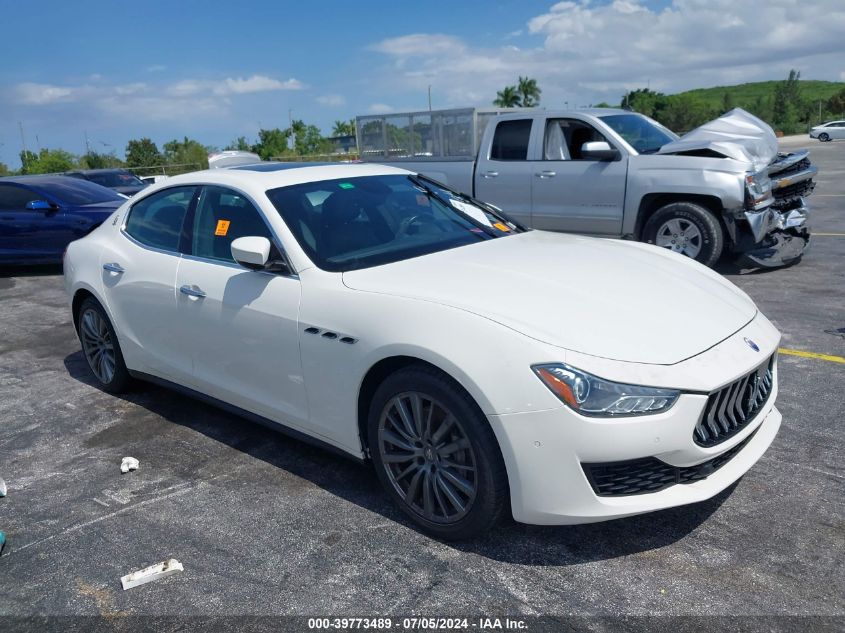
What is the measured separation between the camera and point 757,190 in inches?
306

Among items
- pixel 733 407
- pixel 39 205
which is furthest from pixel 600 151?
pixel 39 205

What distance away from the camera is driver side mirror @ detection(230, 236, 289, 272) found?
3.60m

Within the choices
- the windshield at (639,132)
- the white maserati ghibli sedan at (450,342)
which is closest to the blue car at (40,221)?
the white maserati ghibli sedan at (450,342)

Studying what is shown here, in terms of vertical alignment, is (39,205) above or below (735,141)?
below

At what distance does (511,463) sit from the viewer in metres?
2.79

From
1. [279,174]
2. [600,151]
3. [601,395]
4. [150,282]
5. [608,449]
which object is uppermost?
[279,174]

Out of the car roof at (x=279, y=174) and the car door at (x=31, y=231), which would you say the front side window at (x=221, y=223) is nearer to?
the car roof at (x=279, y=174)

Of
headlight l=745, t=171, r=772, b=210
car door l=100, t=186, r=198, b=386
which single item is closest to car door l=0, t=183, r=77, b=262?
car door l=100, t=186, r=198, b=386

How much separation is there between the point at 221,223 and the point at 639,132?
6.27 metres

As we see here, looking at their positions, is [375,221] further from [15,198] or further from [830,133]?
[830,133]

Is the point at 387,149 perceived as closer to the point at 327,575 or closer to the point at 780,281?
the point at 780,281

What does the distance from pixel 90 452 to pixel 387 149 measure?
8.92 m

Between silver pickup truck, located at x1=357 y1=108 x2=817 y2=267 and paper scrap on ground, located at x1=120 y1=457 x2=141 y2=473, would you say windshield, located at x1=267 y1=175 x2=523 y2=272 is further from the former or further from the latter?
silver pickup truck, located at x1=357 y1=108 x2=817 y2=267

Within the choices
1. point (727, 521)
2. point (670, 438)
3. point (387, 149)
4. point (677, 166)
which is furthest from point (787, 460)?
point (387, 149)
